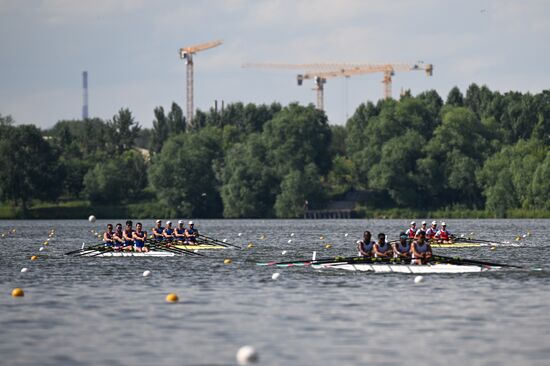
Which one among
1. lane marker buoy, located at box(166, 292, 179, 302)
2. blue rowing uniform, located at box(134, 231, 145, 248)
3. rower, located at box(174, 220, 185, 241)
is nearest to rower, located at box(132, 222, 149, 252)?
blue rowing uniform, located at box(134, 231, 145, 248)

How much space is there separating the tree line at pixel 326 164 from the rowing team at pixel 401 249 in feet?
267

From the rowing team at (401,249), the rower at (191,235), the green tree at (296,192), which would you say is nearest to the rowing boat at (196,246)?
the rower at (191,235)

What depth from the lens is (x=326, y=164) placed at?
14338cm

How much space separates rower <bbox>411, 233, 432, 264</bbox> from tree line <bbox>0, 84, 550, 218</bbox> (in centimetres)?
8210

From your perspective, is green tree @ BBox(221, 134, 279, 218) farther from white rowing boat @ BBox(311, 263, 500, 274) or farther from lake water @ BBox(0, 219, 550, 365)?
white rowing boat @ BBox(311, 263, 500, 274)

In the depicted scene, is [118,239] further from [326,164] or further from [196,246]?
[326,164]

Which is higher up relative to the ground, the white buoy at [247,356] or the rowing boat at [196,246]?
the rowing boat at [196,246]

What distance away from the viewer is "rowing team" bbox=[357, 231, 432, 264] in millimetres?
38188

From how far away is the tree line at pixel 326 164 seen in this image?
416ft

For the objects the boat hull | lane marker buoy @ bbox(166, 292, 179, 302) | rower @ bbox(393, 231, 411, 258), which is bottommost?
lane marker buoy @ bbox(166, 292, 179, 302)

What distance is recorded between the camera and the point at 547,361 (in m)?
20.7

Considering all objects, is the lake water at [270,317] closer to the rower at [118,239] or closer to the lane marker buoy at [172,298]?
the lane marker buoy at [172,298]

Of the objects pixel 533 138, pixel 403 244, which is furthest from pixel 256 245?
pixel 533 138

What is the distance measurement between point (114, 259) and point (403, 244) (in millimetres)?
14247
